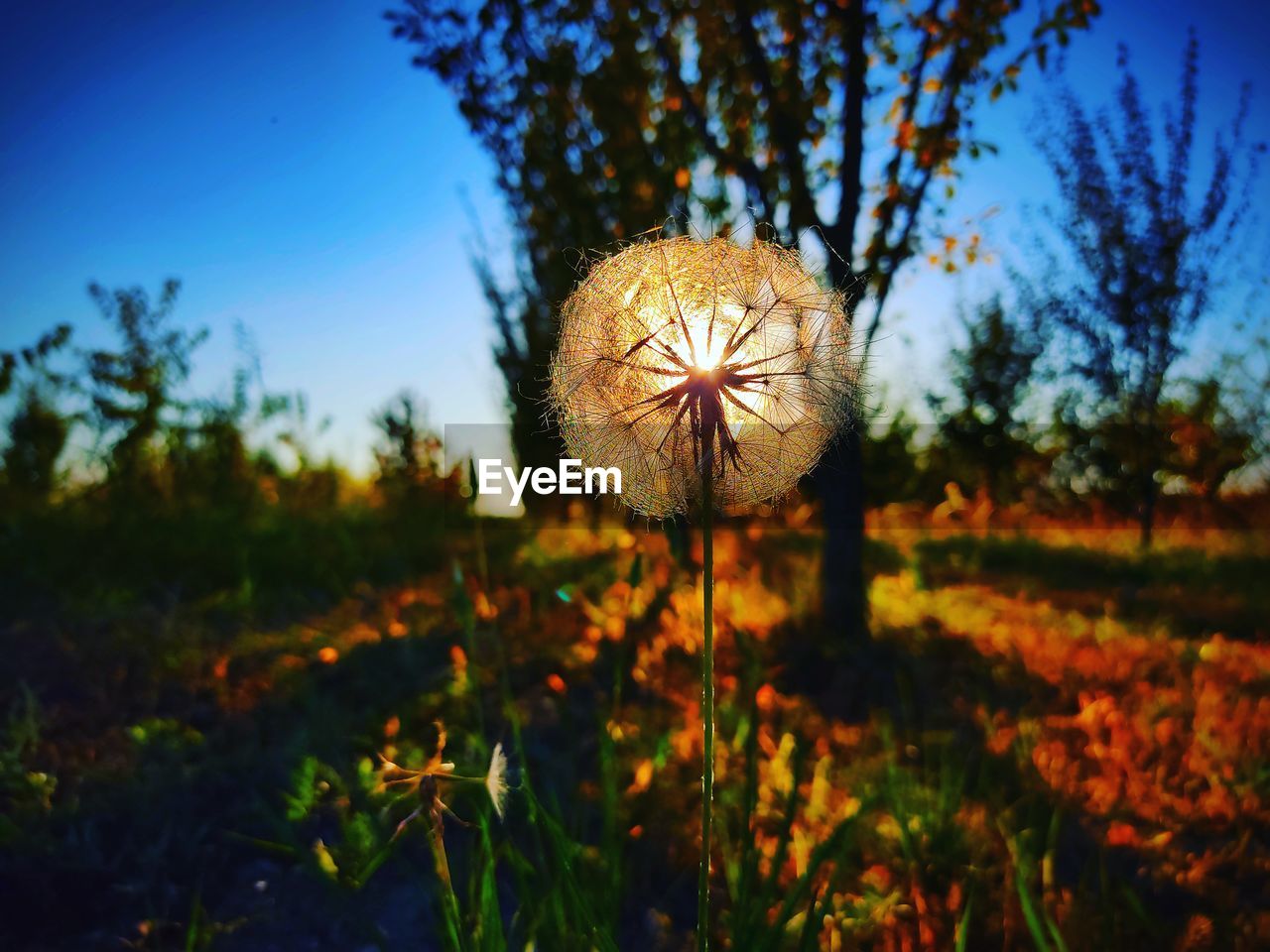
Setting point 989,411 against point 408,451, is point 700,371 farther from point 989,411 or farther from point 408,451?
point 989,411

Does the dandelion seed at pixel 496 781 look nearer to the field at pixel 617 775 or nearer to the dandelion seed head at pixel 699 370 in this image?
the field at pixel 617 775

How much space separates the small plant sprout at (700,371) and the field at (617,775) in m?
0.49

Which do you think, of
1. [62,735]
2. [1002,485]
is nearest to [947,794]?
[62,735]

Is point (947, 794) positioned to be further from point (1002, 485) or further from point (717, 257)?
point (1002, 485)

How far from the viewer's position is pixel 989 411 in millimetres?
12031

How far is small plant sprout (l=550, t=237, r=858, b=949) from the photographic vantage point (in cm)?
157

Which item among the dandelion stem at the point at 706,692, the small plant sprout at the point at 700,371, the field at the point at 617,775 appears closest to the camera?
the dandelion stem at the point at 706,692

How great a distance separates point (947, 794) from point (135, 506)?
5.86 meters

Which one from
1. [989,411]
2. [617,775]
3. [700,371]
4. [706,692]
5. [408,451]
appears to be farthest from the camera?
[989,411]

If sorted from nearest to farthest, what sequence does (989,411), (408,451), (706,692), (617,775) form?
(706,692)
(617,775)
(408,451)
(989,411)

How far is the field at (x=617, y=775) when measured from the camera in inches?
91.0

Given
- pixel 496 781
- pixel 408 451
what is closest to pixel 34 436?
pixel 408 451

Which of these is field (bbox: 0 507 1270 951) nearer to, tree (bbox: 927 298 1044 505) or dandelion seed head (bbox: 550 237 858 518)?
dandelion seed head (bbox: 550 237 858 518)

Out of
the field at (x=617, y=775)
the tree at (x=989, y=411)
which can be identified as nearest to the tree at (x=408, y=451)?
the field at (x=617, y=775)
